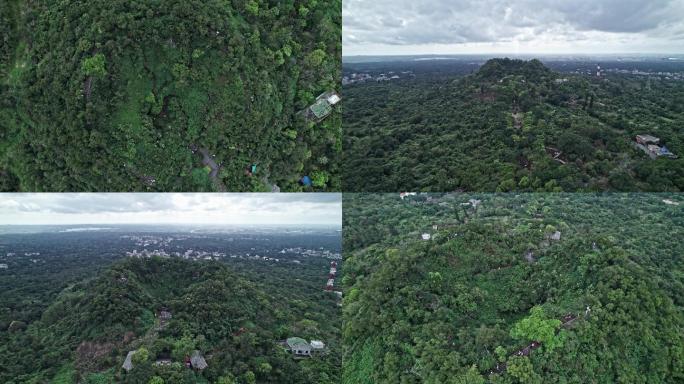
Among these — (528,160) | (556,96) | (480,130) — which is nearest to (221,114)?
(480,130)

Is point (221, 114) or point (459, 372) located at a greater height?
point (221, 114)

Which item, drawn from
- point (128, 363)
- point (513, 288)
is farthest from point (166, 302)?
point (513, 288)

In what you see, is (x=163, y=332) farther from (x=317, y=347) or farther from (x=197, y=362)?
(x=317, y=347)

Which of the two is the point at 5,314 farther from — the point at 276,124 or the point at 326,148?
the point at 326,148

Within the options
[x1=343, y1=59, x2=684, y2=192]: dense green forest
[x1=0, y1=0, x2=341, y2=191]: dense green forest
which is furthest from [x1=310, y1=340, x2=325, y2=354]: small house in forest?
[x1=343, y1=59, x2=684, y2=192]: dense green forest

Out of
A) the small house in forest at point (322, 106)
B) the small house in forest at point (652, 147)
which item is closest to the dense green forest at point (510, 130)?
the small house in forest at point (652, 147)
